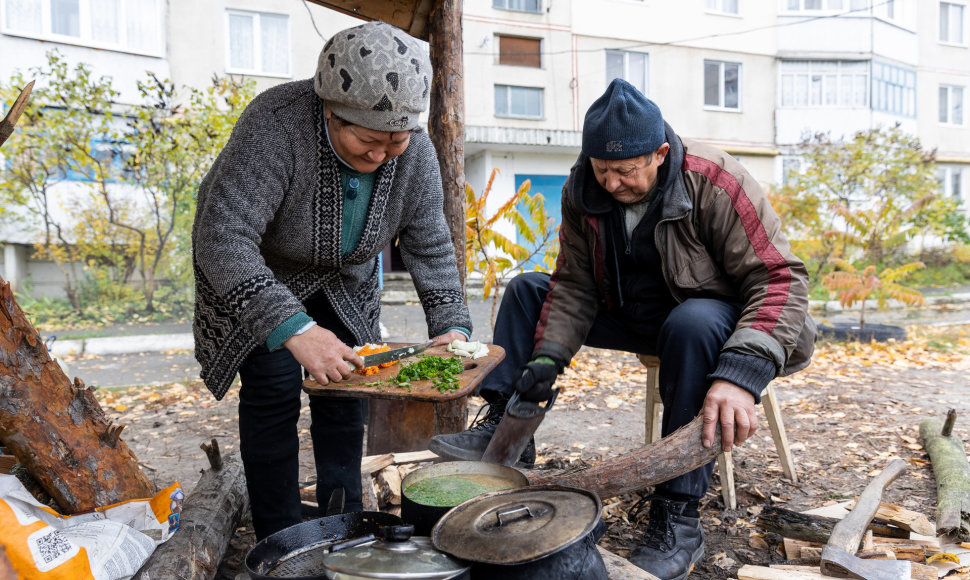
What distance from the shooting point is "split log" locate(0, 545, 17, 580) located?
69.0 inches

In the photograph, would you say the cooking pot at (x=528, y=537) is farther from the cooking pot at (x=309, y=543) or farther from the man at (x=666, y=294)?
the man at (x=666, y=294)

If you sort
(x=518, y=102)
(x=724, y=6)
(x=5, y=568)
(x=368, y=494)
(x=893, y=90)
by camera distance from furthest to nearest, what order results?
(x=893, y=90), (x=724, y=6), (x=518, y=102), (x=368, y=494), (x=5, y=568)

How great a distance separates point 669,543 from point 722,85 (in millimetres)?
20443

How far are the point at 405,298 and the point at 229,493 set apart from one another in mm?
10740

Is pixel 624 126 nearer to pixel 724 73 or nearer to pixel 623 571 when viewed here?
pixel 623 571

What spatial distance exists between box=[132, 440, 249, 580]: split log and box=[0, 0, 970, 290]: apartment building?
39.3 feet

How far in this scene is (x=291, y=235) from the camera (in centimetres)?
252

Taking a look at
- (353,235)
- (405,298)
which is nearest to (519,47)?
(405,298)

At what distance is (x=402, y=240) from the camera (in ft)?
9.73

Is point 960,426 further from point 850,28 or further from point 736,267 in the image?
point 850,28

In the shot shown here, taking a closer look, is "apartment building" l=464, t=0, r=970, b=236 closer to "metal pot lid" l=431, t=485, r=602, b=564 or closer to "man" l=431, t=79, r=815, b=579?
"man" l=431, t=79, r=815, b=579

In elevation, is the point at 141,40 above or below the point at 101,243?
above

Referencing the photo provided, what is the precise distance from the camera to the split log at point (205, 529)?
2.20 meters

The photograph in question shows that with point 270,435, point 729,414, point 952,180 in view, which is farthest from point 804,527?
point 952,180
